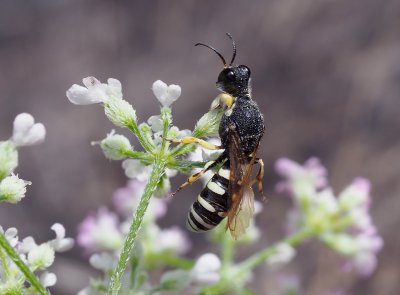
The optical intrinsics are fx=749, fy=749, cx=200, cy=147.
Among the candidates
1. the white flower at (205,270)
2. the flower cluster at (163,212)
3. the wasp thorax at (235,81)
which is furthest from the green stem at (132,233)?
the white flower at (205,270)

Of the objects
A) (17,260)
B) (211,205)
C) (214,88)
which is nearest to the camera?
(17,260)

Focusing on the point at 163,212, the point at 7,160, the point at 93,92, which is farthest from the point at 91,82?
the point at 163,212

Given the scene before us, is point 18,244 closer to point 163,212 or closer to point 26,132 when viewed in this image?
point 26,132

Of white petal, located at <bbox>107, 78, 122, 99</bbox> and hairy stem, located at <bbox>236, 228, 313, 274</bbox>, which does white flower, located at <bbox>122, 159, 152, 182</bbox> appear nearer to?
white petal, located at <bbox>107, 78, 122, 99</bbox>

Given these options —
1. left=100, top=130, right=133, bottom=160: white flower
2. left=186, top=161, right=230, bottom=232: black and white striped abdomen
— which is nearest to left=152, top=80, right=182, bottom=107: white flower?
left=100, top=130, right=133, bottom=160: white flower

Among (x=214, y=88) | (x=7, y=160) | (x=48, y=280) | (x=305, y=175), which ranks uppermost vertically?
(x=214, y=88)

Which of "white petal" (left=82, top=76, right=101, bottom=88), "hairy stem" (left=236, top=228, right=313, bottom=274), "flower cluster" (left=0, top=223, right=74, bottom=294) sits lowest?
"flower cluster" (left=0, top=223, right=74, bottom=294)

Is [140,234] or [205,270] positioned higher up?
[140,234]

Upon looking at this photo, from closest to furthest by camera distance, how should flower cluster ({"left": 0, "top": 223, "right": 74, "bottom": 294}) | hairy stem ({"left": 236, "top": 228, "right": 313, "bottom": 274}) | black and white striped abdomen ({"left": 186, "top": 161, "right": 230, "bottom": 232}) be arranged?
1. flower cluster ({"left": 0, "top": 223, "right": 74, "bottom": 294})
2. black and white striped abdomen ({"left": 186, "top": 161, "right": 230, "bottom": 232})
3. hairy stem ({"left": 236, "top": 228, "right": 313, "bottom": 274})

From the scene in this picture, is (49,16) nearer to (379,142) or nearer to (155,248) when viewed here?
(379,142)
